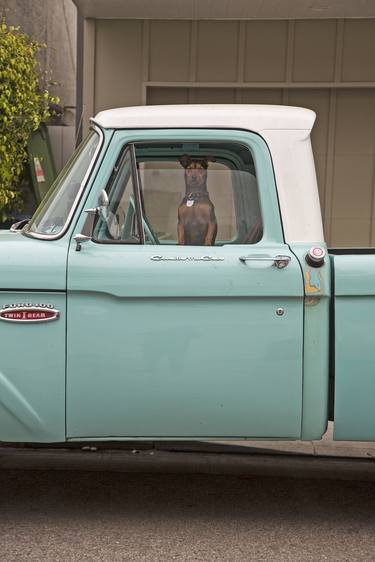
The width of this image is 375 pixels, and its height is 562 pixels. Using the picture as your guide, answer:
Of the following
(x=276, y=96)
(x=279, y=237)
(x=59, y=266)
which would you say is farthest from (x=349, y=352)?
(x=276, y=96)

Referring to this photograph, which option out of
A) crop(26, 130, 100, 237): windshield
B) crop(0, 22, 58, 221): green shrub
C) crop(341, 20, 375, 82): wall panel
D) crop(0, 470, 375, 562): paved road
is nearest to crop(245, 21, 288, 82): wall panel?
crop(341, 20, 375, 82): wall panel

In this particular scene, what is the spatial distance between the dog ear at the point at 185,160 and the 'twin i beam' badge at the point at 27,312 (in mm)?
978

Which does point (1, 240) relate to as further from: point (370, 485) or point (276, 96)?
point (276, 96)

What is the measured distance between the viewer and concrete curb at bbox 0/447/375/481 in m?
5.62

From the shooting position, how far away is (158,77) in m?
10.2

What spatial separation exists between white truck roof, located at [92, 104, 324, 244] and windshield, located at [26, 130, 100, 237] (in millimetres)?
167

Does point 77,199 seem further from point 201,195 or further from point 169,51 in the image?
point 169,51

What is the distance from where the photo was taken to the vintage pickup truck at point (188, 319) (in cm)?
415

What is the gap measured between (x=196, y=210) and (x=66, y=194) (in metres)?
0.65

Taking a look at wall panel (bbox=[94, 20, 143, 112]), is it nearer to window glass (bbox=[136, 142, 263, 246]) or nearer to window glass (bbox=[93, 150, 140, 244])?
window glass (bbox=[136, 142, 263, 246])

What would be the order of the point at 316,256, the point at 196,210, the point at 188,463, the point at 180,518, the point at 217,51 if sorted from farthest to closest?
the point at 217,51
the point at 188,463
the point at 180,518
the point at 196,210
the point at 316,256

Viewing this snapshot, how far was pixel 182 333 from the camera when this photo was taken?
4160 millimetres

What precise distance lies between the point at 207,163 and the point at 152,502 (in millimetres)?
1899

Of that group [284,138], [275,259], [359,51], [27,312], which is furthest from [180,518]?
[359,51]
